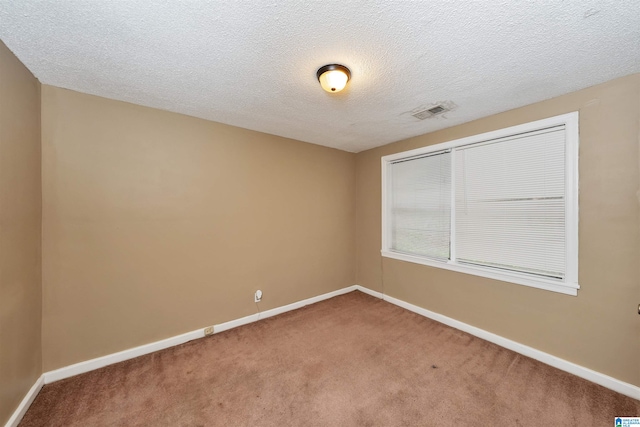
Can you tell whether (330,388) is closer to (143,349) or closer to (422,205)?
(143,349)

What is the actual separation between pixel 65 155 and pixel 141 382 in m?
1.97

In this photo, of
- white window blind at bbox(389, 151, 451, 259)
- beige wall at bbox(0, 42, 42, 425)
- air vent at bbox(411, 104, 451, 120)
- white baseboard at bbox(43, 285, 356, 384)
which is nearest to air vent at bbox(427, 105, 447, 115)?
air vent at bbox(411, 104, 451, 120)

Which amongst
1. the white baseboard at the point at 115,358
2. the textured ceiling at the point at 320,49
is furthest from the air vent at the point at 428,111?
the white baseboard at the point at 115,358

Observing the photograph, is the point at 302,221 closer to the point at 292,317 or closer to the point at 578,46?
the point at 292,317

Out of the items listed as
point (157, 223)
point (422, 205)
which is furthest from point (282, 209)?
point (422, 205)

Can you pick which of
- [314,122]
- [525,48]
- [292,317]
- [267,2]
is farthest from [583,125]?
[292,317]

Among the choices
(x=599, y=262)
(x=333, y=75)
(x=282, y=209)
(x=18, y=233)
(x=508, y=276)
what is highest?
(x=333, y=75)

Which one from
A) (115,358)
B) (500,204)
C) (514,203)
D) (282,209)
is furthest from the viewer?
(282,209)

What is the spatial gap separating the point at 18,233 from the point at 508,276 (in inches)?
160

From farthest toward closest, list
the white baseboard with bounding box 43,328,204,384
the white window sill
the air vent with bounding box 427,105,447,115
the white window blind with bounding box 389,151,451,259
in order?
the white window blind with bounding box 389,151,451,259 → the air vent with bounding box 427,105,447,115 → the white window sill → the white baseboard with bounding box 43,328,204,384

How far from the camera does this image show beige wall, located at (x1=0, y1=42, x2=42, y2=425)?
1.51m

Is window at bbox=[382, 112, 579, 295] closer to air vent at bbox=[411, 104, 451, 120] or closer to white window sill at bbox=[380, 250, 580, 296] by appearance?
white window sill at bbox=[380, 250, 580, 296]

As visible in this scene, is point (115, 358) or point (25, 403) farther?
point (115, 358)

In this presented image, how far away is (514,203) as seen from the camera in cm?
246
